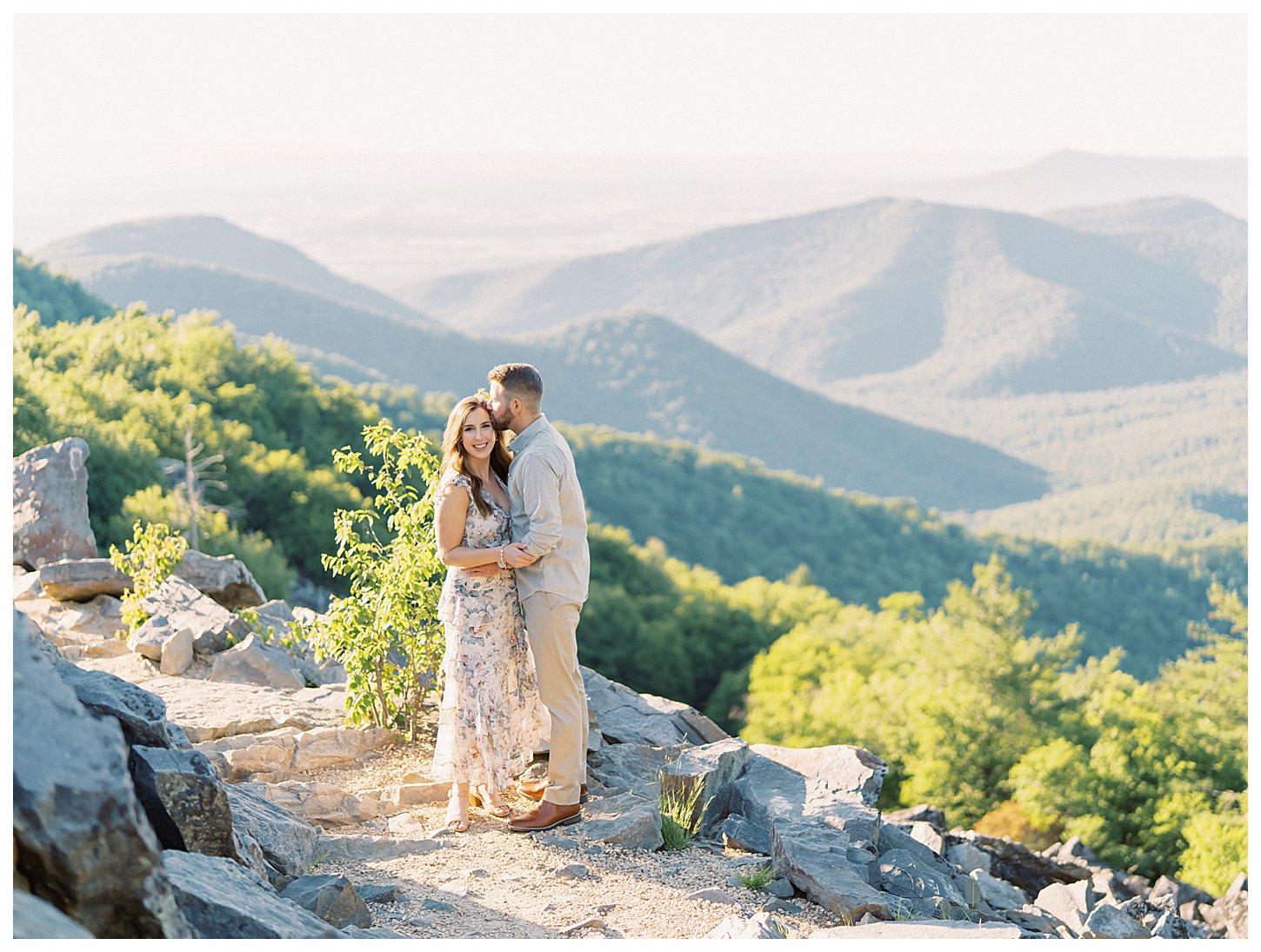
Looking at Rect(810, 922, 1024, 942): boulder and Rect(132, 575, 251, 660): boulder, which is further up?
Rect(132, 575, 251, 660): boulder

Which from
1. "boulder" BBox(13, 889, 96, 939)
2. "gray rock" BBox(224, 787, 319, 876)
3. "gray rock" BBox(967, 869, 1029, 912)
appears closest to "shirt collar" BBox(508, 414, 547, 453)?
"gray rock" BBox(224, 787, 319, 876)

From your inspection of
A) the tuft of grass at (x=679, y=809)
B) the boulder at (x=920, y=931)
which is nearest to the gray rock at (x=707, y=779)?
the tuft of grass at (x=679, y=809)

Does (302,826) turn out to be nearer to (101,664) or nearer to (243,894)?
(243,894)

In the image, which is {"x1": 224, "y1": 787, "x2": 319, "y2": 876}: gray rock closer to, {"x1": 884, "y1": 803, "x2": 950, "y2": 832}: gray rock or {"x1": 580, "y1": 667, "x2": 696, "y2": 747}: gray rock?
{"x1": 580, "y1": 667, "x2": 696, "y2": 747}: gray rock

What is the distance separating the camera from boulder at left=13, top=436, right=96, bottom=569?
11625 millimetres

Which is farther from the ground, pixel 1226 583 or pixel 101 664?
pixel 101 664

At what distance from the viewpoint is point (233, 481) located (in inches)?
964

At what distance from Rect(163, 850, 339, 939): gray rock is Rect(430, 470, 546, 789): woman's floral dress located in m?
1.80

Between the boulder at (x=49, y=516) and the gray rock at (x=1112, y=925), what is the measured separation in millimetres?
9968

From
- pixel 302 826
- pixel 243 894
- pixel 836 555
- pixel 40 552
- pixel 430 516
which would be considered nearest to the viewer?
pixel 243 894

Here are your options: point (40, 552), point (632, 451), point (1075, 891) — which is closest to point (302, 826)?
point (1075, 891)

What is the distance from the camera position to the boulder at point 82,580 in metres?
10.5

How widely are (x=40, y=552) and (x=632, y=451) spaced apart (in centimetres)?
6923

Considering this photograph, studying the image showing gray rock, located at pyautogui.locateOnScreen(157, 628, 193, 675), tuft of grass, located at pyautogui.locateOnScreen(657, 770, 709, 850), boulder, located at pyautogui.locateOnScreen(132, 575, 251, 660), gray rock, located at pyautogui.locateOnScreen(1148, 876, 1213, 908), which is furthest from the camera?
gray rock, located at pyautogui.locateOnScreen(1148, 876, 1213, 908)
